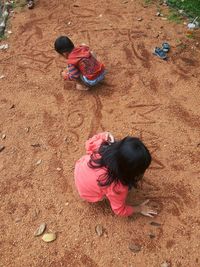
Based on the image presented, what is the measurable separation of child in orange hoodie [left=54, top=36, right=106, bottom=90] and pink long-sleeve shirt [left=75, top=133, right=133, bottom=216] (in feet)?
4.36

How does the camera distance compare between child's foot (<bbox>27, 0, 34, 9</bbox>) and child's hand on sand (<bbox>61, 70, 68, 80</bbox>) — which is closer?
child's hand on sand (<bbox>61, 70, 68, 80</bbox>)

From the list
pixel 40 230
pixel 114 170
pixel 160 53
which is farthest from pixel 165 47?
pixel 40 230

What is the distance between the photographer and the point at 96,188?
2.98m

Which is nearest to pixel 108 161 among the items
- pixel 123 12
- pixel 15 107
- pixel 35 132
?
pixel 35 132

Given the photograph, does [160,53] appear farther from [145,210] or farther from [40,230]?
[40,230]

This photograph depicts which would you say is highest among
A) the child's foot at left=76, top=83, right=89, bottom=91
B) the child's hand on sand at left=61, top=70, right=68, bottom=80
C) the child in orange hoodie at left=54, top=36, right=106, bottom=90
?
the child in orange hoodie at left=54, top=36, right=106, bottom=90

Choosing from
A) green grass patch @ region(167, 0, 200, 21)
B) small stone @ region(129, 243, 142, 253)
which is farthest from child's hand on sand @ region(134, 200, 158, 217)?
green grass patch @ region(167, 0, 200, 21)

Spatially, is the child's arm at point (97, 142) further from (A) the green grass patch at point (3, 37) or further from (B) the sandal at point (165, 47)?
(A) the green grass patch at point (3, 37)

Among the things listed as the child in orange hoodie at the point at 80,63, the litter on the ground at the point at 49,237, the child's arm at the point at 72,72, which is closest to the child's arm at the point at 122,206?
the litter on the ground at the point at 49,237

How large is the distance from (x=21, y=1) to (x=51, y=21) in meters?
0.94

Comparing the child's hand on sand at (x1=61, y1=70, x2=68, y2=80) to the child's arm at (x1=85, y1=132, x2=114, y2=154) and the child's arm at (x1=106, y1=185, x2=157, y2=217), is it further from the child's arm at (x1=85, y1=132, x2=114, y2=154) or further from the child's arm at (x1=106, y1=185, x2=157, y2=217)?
the child's arm at (x1=106, y1=185, x2=157, y2=217)

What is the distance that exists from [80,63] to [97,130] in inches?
35.1

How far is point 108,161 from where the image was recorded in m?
2.63

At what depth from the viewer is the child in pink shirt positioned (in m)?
2.49
